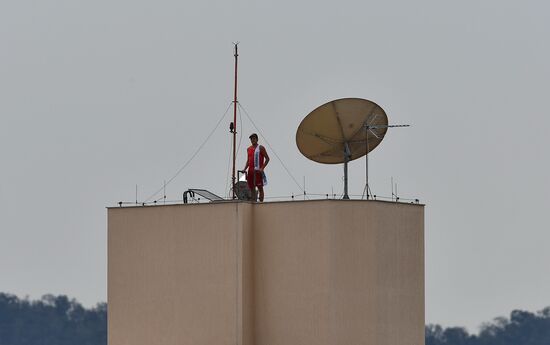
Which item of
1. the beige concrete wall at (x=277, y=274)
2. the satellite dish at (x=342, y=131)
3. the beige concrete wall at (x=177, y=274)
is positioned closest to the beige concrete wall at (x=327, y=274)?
the beige concrete wall at (x=277, y=274)

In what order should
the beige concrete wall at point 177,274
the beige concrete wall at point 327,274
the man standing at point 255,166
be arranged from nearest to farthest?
the beige concrete wall at point 327,274 → the beige concrete wall at point 177,274 → the man standing at point 255,166

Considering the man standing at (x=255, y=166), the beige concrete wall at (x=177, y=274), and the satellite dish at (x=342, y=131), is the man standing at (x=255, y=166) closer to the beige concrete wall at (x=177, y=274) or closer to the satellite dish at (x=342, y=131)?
the satellite dish at (x=342, y=131)

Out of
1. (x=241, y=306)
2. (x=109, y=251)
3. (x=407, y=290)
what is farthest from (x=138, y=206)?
(x=407, y=290)

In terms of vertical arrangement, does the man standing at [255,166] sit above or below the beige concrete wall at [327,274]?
above

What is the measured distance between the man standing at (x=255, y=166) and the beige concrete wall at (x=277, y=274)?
5.29 ft

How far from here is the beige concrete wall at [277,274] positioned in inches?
1415

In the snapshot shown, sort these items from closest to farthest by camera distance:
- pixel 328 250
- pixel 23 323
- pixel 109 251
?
pixel 328 250, pixel 109 251, pixel 23 323

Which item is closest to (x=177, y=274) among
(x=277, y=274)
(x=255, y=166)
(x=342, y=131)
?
(x=277, y=274)

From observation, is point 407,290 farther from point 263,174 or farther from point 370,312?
point 263,174

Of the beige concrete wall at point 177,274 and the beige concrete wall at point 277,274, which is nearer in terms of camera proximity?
the beige concrete wall at point 277,274

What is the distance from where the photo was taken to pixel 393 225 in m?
37.1

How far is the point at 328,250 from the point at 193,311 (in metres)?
3.27

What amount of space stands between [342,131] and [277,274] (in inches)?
152

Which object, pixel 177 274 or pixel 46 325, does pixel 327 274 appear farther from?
pixel 46 325
